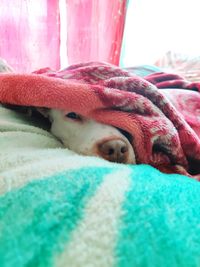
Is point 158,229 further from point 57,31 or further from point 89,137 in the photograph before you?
point 57,31

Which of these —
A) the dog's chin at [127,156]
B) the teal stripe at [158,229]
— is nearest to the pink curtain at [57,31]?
the dog's chin at [127,156]

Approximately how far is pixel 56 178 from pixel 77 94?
28 cm

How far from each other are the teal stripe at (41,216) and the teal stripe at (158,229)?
4 cm

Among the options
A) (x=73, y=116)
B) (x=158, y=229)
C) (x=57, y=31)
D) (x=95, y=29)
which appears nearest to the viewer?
(x=158, y=229)

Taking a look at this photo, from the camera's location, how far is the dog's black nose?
0.50 meters

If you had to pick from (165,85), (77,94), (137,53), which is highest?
(77,94)

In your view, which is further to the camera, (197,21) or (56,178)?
(197,21)

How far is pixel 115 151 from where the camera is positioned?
506mm

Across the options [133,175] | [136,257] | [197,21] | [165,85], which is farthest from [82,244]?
[197,21]

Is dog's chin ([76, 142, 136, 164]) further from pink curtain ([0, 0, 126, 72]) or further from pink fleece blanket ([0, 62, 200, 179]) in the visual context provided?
pink curtain ([0, 0, 126, 72])

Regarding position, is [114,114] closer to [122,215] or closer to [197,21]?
[122,215]

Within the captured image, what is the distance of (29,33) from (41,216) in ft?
4.95

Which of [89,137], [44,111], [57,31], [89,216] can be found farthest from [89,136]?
[57,31]

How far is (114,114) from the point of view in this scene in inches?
21.8
